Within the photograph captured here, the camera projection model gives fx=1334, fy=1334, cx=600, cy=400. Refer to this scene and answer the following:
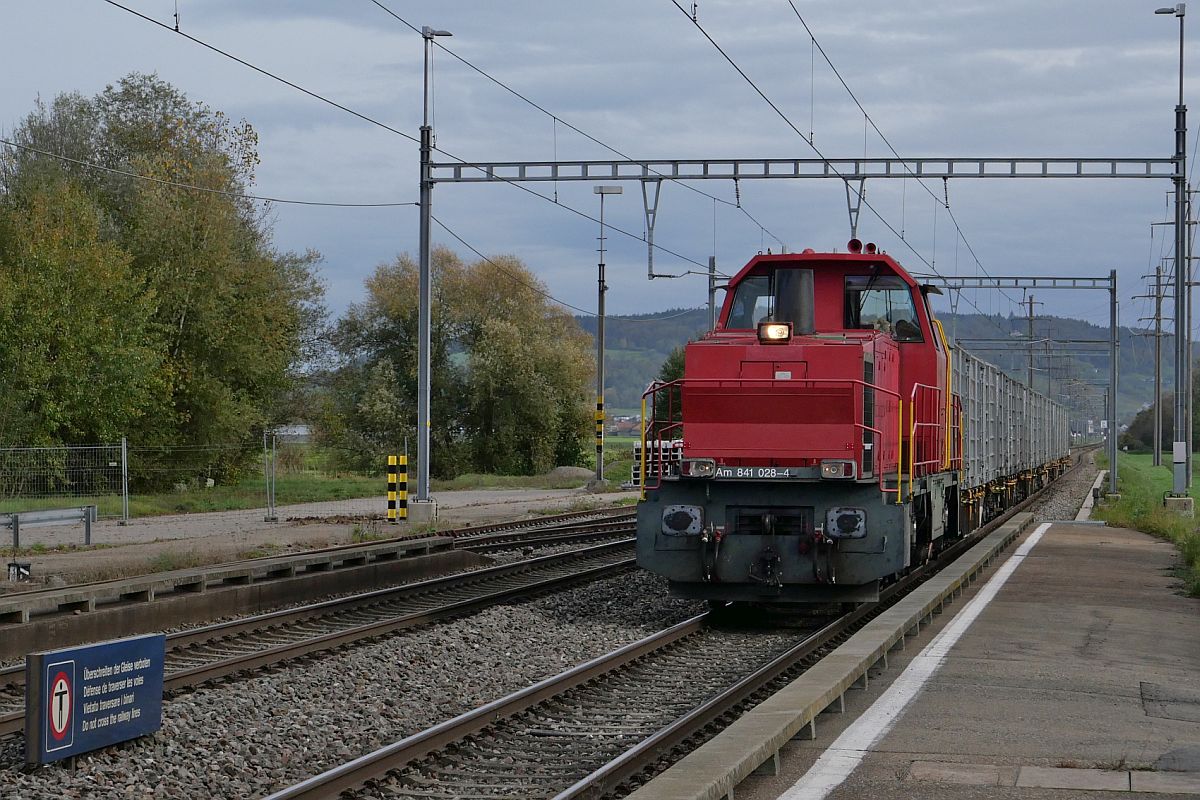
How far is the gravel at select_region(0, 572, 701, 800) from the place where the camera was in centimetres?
759

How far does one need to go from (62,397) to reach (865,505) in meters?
26.5

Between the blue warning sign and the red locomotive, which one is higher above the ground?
the red locomotive

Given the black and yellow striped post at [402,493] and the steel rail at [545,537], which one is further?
the black and yellow striped post at [402,493]

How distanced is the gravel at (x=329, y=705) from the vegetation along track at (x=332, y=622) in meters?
0.26

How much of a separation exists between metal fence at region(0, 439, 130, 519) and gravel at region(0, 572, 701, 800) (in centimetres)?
1435

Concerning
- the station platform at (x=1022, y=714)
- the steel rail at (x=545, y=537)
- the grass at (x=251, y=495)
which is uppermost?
the grass at (x=251, y=495)

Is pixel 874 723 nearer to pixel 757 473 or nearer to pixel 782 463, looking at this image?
pixel 757 473

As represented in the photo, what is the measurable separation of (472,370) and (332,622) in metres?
47.1

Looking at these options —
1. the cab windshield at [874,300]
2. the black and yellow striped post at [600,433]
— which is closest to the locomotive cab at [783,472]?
the cab windshield at [874,300]

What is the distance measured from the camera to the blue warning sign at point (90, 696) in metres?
7.54

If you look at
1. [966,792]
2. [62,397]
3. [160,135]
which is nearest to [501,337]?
[160,135]

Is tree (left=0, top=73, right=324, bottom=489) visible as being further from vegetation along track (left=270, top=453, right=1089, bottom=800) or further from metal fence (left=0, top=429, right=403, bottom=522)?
vegetation along track (left=270, top=453, right=1089, bottom=800)

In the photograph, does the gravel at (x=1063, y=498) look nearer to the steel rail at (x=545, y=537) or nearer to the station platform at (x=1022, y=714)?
the steel rail at (x=545, y=537)

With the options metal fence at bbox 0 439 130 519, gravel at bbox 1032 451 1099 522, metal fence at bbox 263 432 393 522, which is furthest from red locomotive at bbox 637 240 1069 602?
gravel at bbox 1032 451 1099 522
